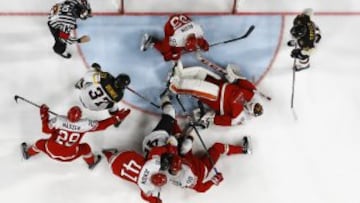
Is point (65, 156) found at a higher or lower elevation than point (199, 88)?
lower

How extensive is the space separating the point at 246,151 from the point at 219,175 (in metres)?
0.33

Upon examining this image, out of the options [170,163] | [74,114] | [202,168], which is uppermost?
[74,114]

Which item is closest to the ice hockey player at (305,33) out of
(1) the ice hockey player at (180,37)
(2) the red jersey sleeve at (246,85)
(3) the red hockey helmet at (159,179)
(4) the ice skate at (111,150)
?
(2) the red jersey sleeve at (246,85)

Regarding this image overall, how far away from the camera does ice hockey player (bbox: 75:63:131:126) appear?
5453mm

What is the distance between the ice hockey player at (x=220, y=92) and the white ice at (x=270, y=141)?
0.31 metres

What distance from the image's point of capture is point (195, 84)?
231 inches

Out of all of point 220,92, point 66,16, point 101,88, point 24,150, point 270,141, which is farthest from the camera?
point 270,141

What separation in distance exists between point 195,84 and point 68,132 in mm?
1088

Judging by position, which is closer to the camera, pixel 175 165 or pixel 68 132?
pixel 175 165

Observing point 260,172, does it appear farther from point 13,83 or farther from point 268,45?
point 13,83

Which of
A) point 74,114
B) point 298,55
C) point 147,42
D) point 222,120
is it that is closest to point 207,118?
point 222,120

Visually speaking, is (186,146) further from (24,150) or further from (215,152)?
(24,150)

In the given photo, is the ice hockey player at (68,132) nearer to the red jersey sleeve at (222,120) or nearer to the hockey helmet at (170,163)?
the hockey helmet at (170,163)

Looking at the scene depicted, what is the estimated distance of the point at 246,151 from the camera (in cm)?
623
